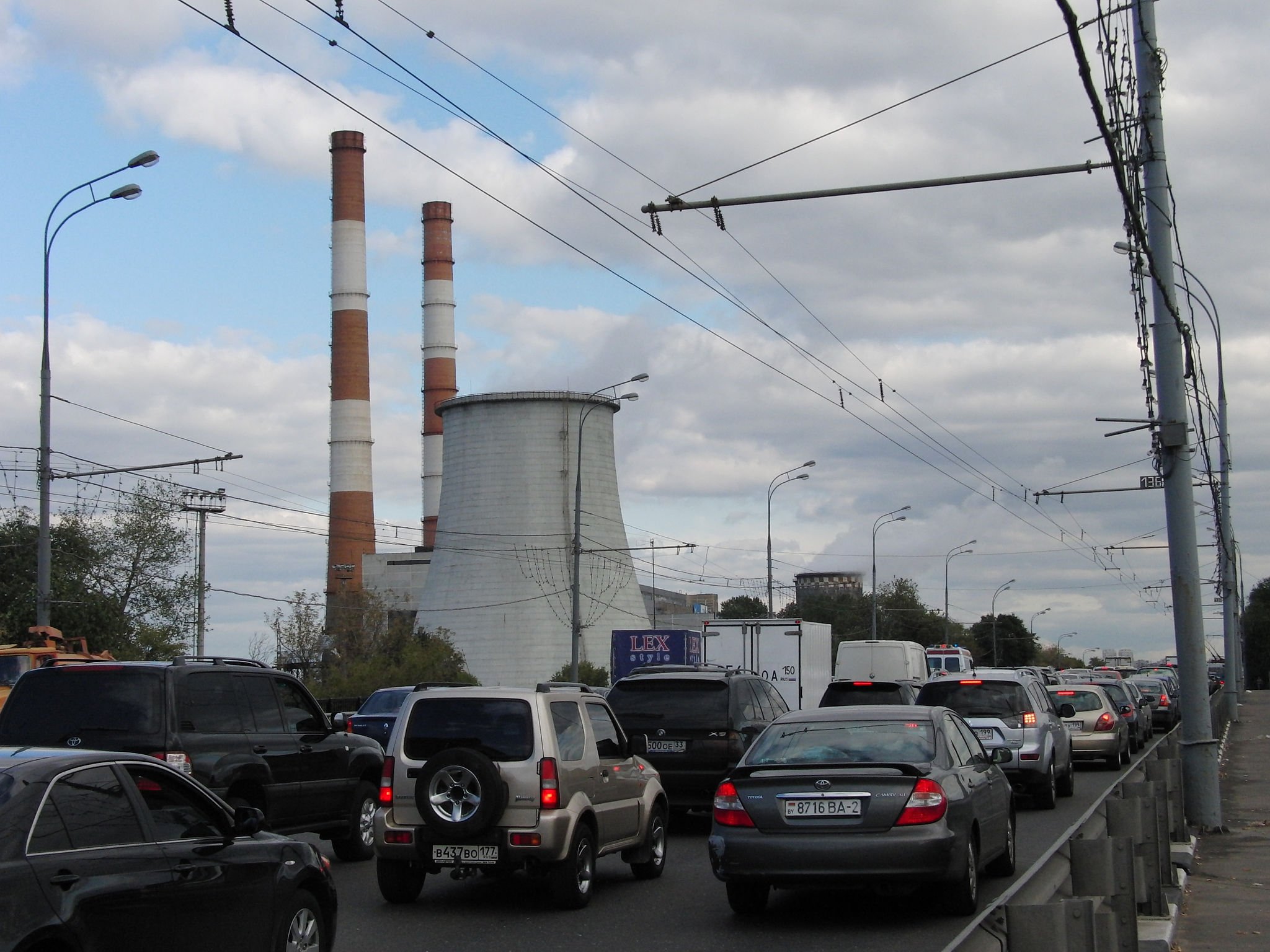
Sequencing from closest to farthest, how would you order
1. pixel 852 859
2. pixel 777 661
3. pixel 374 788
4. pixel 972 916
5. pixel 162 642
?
pixel 852 859
pixel 972 916
pixel 374 788
pixel 777 661
pixel 162 642

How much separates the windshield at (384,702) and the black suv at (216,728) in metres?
9.25

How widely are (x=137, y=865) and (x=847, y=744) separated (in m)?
5.33

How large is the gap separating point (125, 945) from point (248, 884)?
1091 millimetres

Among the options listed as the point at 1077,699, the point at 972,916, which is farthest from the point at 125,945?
the point at 1077,699

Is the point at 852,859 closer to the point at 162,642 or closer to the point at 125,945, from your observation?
the point at 125,945

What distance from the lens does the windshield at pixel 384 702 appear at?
2311cm

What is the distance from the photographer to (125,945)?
6129 millimetres

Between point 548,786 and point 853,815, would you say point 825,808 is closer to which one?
point 853,815

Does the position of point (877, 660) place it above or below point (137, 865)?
above

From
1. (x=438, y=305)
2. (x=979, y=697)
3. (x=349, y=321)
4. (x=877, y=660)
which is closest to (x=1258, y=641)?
(x=438, y=305)

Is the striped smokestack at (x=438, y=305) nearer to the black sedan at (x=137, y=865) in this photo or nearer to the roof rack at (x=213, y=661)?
the roof rack at (x=213, y=661)

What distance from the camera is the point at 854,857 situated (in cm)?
931

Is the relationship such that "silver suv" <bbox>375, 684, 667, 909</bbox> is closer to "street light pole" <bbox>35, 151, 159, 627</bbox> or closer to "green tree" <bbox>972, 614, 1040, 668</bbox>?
"street light pole" <bbox>35, 151, 159, 627</bbox>

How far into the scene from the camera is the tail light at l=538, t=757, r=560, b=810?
34.3 ft
